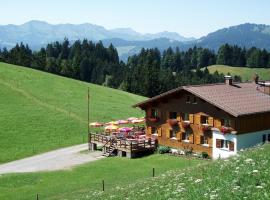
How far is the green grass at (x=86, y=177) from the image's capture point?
38.4 meters

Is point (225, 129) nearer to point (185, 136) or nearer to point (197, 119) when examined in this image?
point (197, 119)

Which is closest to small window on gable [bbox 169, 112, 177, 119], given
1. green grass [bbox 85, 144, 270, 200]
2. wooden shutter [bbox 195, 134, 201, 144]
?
wooden shutter [bbox 195, 134, 201, 144]

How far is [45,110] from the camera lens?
84.5 metres

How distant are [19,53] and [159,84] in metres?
46.1

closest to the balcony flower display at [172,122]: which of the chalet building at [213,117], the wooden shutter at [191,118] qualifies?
Answer: the chalet building at [213,117]

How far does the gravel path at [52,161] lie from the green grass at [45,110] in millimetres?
2551

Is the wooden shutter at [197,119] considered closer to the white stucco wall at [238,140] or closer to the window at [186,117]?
the window at [186,117]

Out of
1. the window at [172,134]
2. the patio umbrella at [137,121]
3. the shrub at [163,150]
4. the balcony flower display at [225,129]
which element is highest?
the balcony flower display at [225,129]

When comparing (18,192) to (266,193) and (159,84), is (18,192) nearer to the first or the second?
(266,193)

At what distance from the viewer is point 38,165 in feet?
173

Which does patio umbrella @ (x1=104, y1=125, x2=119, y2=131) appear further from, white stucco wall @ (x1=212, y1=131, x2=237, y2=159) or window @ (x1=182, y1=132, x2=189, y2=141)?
white stucco wall @ (x1=212, y1=131, x2=237, y2=159)

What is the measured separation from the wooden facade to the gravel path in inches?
318

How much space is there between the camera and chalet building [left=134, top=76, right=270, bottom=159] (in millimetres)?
49750

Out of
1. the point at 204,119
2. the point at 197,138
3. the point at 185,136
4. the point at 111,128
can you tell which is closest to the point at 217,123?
the point at 204,119
